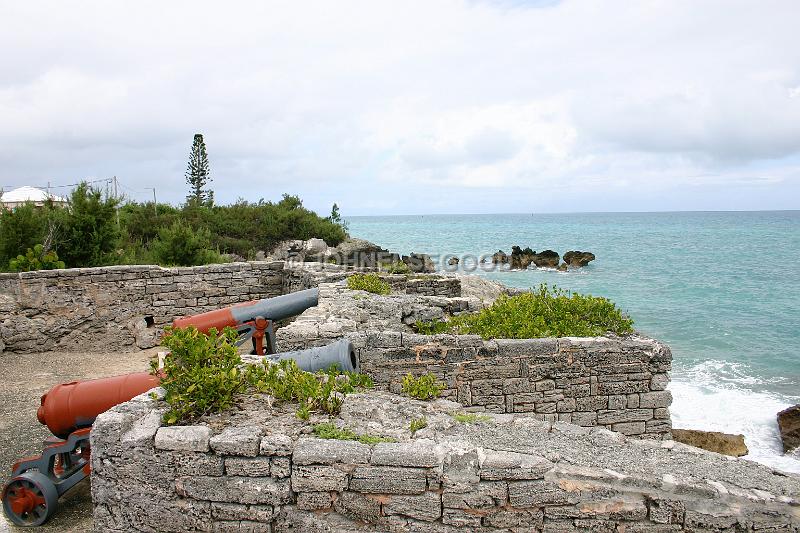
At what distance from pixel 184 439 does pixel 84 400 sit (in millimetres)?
2022

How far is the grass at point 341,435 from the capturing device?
13.2 feet

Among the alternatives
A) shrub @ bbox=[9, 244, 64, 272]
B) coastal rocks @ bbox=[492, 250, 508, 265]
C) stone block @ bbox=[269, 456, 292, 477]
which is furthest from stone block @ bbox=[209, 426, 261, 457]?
coastal rocks @ bbox=[492, 250, 508, 265]

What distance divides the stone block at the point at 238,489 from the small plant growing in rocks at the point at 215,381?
49 cm

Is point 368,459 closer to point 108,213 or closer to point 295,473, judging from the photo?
point 295,473

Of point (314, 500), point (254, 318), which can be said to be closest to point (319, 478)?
point (314, 500)

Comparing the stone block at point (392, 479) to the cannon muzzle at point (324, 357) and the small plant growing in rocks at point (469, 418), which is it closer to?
the small plant growing in rocks at point (469, 418)

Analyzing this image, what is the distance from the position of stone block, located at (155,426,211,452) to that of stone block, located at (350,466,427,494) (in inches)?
41.9

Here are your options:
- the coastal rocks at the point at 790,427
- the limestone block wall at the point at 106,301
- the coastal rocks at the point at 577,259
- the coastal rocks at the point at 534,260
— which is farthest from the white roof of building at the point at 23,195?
the coastal rocks at the point at 577,259

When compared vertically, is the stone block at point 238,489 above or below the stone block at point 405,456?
below

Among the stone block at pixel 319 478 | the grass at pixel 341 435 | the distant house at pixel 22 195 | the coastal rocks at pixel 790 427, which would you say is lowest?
the coastal rocks at pixel 790 427

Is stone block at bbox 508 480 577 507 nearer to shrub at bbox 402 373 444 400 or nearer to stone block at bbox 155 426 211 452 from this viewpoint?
shrub at bbox 402 373 444 400

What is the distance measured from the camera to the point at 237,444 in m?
3.87

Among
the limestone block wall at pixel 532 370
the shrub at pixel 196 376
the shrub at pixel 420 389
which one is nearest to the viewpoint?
the shrub at pixel 196 376

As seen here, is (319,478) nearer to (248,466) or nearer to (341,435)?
(341,435)
